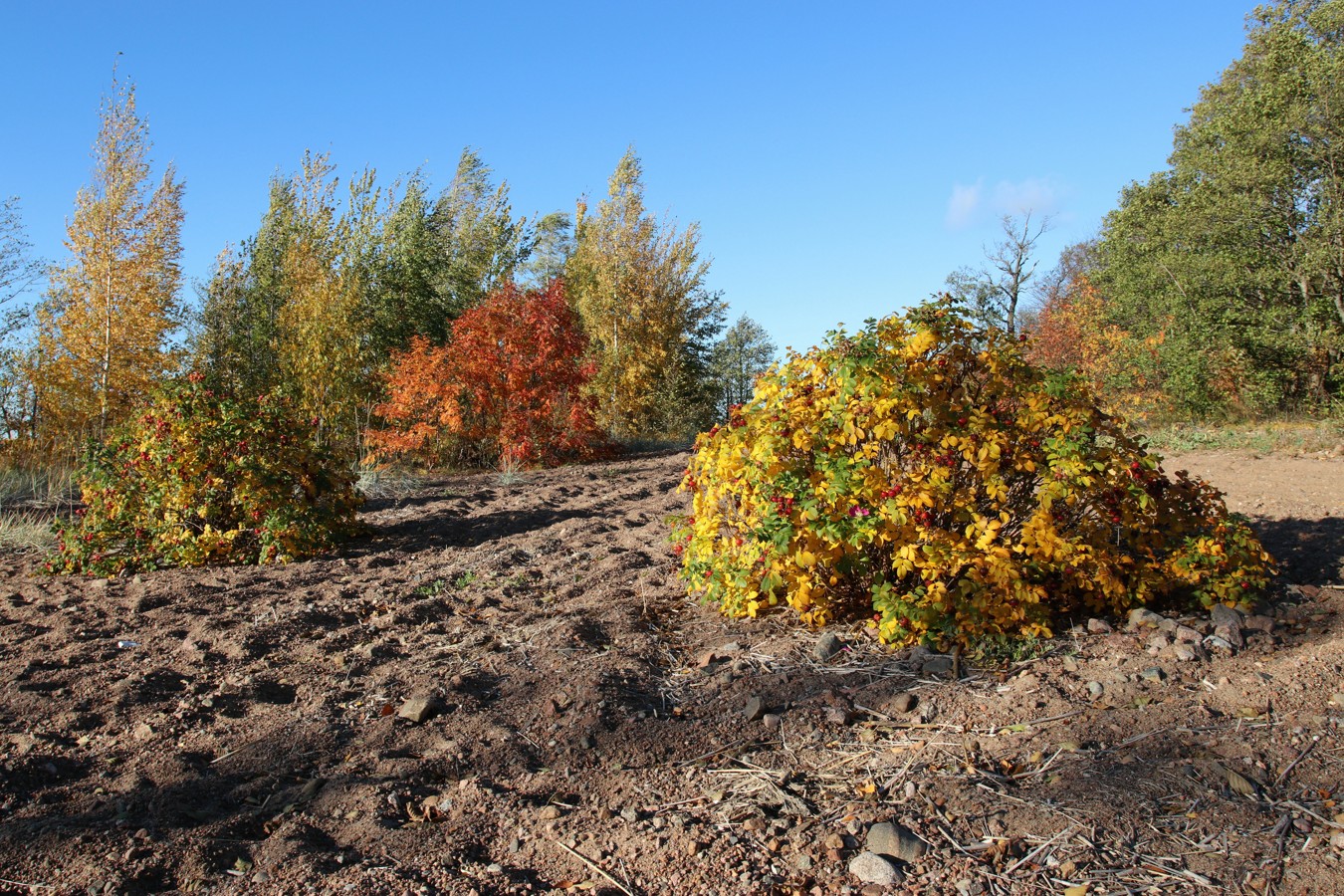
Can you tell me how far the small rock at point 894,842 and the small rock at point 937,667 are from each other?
3.47 feet

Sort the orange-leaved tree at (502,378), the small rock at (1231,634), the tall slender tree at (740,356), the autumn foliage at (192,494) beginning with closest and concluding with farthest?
the small rock at (1231,634) < the autumn foliage at (192,494) < the orange-leaved tree at (502,378) < the tall slender tree at (740,356)

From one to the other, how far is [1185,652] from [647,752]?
6.61 feet

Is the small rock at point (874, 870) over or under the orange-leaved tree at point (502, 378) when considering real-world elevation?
under

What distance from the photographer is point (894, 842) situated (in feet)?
7.13

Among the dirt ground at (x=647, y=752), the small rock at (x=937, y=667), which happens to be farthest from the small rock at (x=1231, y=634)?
the small rock at (x=937, y=667)

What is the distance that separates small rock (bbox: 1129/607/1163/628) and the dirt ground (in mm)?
28

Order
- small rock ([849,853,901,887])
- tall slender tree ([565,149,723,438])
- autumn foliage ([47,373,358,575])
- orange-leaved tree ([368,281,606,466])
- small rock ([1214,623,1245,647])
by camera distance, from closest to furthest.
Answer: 1. small rock ([849,853,901,887])
2. small rock ([1214,623,1245,647])
3. autumn foliage ([47,373,358,575])
4. orange-leaved tree ([368,281,606,466])
5. tall slender tree ([565,149,723,438])

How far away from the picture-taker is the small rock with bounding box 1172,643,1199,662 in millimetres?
3111

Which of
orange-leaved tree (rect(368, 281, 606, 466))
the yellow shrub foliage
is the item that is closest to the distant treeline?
orange-leaved tree (rect(368, 281, 606, 466))

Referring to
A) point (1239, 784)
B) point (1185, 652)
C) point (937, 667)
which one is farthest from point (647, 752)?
point (1185, 652)

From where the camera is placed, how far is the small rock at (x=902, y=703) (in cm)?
298

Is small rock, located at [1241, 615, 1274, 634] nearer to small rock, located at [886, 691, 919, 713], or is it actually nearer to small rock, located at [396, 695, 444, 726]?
small rock, located at [886, 691, 919, 713]

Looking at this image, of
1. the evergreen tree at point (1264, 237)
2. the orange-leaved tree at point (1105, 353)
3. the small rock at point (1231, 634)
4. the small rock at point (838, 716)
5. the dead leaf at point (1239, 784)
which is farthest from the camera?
the orange-leaved tree at point (1105, 353)

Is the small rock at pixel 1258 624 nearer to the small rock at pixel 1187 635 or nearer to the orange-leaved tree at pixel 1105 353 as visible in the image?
the small rock at pixel 1187 635
